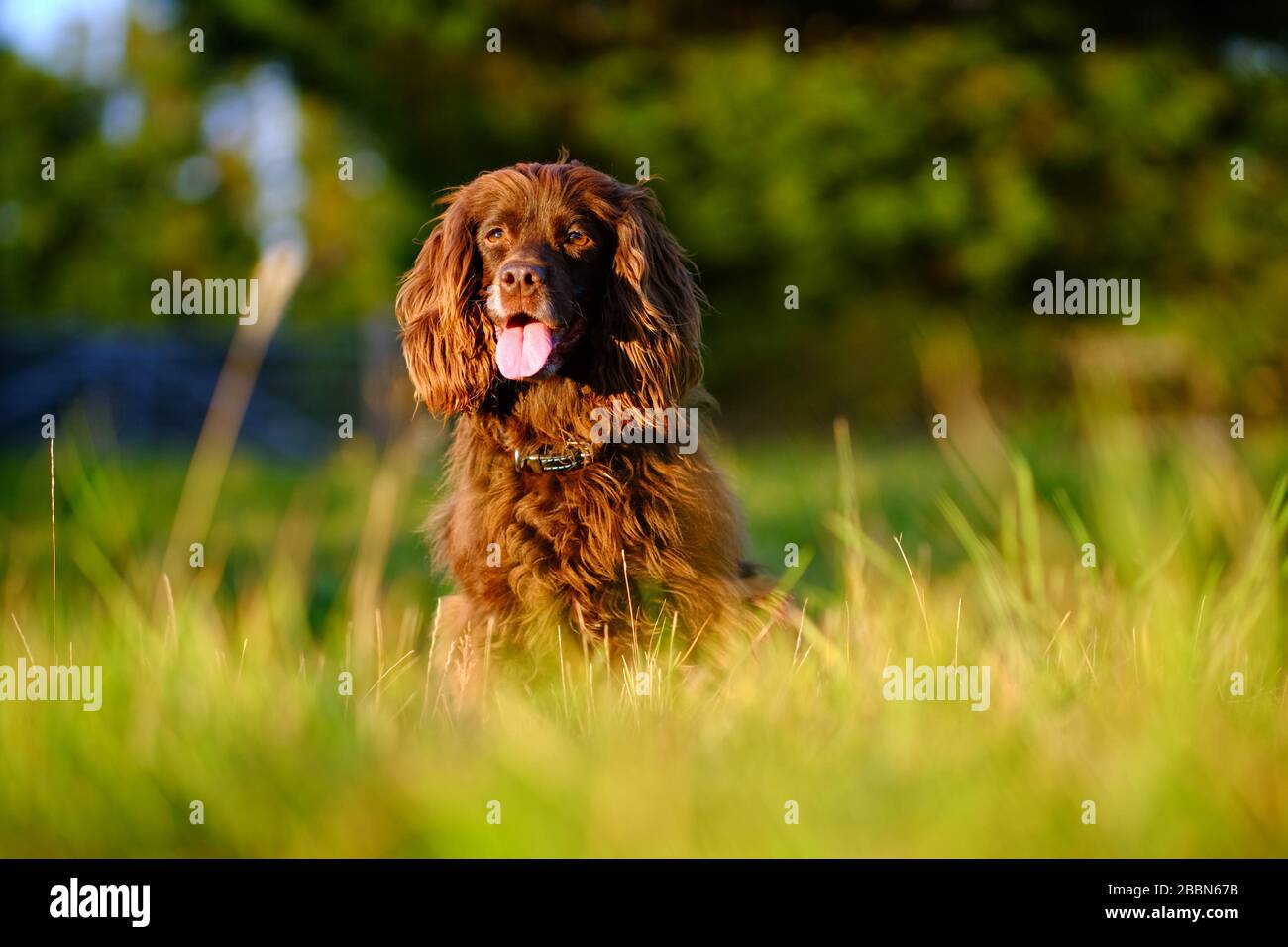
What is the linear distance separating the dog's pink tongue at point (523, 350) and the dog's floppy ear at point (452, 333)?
290mm

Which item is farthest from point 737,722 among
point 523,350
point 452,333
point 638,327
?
point 452,333

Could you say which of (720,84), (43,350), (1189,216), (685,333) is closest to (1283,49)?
(1189,216)

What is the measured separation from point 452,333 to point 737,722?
2246 mm

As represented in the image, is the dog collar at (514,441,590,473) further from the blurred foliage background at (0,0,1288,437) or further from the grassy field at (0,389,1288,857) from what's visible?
the blurred foliage background at (0,0,1288,437)

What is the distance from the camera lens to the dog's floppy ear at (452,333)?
477 centimetres

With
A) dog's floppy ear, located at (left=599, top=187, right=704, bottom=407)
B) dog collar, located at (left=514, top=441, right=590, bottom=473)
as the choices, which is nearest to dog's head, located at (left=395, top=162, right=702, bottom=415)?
dog's floppy ear, located at (left=599, top=187, right=704, bottom=407)

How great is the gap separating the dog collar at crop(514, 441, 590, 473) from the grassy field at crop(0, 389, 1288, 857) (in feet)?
1.41

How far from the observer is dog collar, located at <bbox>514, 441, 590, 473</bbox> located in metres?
4.45

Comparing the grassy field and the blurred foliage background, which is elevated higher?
the blurred foliage background

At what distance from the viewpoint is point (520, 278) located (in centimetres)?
430

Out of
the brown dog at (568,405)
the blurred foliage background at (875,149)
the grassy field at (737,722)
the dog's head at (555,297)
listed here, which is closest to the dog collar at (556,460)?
the brown dog at (568,405)

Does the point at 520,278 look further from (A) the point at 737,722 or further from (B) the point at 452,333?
(A) the point at 737,722

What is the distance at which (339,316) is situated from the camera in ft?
94.7

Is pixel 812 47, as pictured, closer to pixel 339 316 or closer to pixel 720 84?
pixel 720 84
